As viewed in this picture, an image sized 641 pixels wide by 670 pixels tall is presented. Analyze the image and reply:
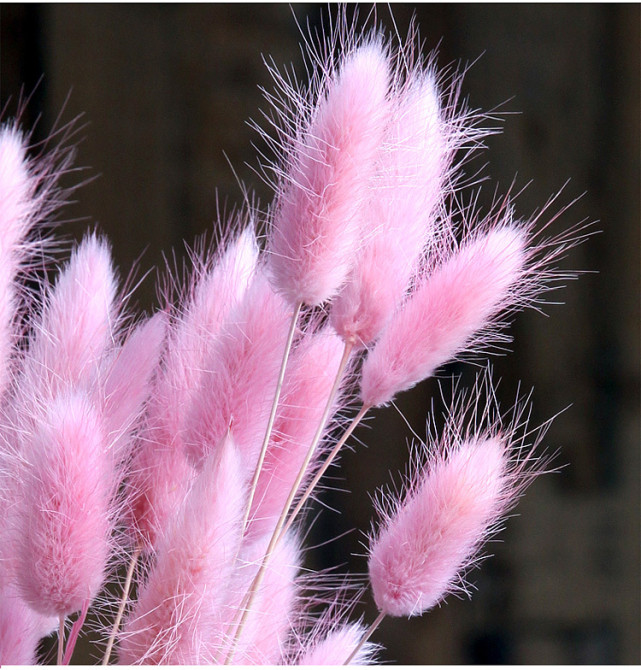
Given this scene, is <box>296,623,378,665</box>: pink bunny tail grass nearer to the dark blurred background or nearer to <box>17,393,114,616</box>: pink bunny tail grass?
<box>17,393,114,616</box>: pink bunny tail grass

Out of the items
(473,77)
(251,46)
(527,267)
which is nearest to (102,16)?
(251,46)

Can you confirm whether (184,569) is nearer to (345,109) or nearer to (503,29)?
(345,109)

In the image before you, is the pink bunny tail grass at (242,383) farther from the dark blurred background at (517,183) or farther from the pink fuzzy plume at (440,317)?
the dark blurred background at (517,183)

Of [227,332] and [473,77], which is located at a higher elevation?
[473,77]

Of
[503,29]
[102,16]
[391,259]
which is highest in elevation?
[503,29]

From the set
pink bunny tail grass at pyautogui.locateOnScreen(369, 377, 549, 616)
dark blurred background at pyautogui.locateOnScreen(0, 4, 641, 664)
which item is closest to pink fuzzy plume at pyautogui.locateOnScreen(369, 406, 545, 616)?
pink bunny tail grass at pyautogui.locateOnScreen(369, 377, 549, 616)

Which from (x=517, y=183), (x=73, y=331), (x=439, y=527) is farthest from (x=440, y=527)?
(x=517, y=183)
